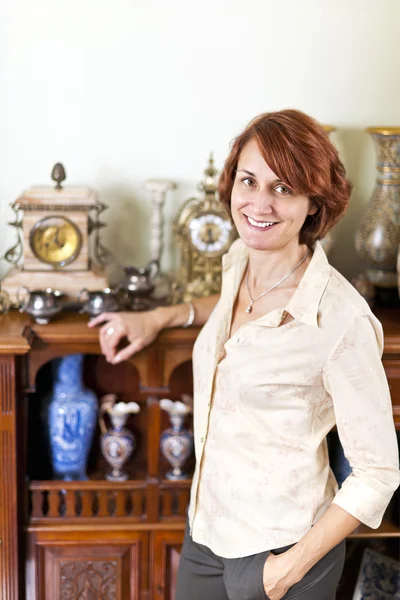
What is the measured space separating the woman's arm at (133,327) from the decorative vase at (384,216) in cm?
56

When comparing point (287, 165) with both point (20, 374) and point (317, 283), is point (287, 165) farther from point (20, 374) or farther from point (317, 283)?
point (20, 374)

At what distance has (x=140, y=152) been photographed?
2.37 metres

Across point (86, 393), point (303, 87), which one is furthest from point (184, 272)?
point (303, 87)

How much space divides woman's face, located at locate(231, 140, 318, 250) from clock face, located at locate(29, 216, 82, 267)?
655mm

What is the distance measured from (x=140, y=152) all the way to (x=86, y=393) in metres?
0.69

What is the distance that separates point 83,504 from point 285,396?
81 cm

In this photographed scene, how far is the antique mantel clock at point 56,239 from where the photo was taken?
215cm

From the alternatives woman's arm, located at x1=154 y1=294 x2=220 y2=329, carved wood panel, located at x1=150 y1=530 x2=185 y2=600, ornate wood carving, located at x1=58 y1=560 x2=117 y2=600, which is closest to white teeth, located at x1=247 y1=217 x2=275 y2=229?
woman's arm, located at x1=154 y1=294 x2=220 y2=329

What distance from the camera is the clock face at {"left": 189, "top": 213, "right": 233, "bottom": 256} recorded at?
2.22 m

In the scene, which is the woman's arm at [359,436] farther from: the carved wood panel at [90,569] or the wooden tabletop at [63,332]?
the carved wood panel at [90,569]

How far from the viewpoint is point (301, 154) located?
5.04ft

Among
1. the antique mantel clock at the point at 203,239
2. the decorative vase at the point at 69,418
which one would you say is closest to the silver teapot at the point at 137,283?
the antique mantel clock at the point at 203,239

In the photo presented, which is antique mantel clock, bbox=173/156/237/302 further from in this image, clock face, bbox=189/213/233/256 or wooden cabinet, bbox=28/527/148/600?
wooden cabinet, bbox=28/527/148/600

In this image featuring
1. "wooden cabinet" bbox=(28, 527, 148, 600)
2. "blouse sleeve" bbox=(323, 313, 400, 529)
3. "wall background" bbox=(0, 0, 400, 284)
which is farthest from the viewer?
"wall background" bbox=(0, 0, 400, 284)
